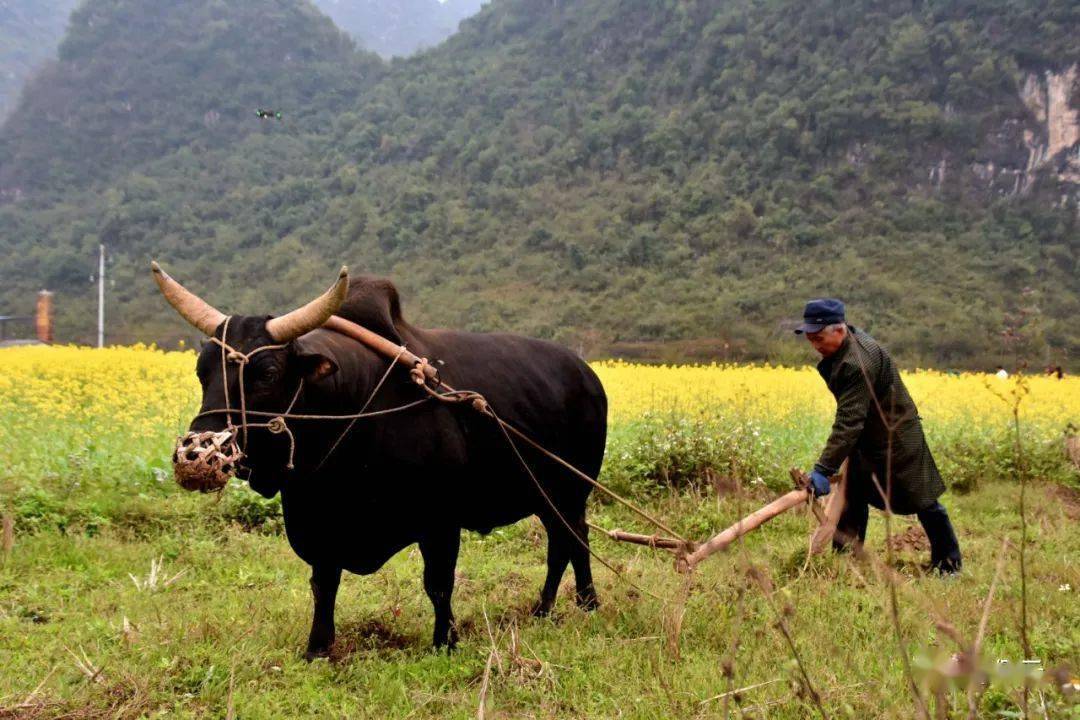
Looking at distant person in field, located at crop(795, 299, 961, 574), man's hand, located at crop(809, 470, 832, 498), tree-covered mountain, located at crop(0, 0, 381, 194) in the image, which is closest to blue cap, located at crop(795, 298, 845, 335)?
distant person in field, located at crop(795, 299, 961, 574)

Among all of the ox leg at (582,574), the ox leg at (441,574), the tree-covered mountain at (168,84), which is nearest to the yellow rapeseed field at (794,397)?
the ox leg at (582,574)

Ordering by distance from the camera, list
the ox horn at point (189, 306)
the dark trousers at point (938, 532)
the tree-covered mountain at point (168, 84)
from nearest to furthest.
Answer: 1. the ox horn at point (189, 306)
2. the dark trousers at point (938, 532)
3. the tree-covered mountain at point (168, 84)

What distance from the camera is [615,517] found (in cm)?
668

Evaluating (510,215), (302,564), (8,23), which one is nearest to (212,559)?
(302,564)

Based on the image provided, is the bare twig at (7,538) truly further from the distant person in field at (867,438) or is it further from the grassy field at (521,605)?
the distant person in field at (867,438)

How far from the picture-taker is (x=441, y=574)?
374 cm

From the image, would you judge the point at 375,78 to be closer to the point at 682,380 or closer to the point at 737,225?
the point at 737,225

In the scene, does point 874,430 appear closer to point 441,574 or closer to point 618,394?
point 441,574

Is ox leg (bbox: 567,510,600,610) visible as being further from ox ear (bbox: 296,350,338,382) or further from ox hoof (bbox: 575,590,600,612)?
ox ear (bbox: 296,350,338,382)

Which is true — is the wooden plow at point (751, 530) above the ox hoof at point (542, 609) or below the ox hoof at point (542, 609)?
above

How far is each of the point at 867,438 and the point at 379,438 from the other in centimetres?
273

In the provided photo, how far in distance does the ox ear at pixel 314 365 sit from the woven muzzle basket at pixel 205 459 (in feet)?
1.31

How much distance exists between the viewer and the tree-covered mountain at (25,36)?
105562 mm

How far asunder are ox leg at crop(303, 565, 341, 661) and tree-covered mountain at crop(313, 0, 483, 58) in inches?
6006
